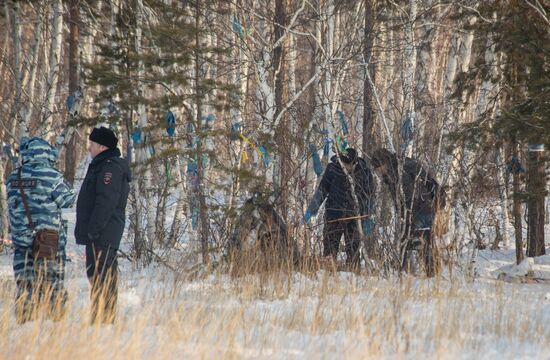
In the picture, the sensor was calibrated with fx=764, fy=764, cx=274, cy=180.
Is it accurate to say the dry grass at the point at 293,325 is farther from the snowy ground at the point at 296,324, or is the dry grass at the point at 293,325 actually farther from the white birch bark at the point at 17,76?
the white birch bark at the point at 17,76

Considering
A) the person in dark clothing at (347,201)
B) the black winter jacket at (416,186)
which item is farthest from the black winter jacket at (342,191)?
the black winter jacket at (416,186)

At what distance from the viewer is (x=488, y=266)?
11633mm

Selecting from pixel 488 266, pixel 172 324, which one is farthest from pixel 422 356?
pixel 488 266

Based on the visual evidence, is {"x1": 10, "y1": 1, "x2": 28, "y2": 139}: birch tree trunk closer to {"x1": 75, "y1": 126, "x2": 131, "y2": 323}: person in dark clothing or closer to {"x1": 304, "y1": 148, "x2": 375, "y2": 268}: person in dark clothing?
{"x1": 304, "y1": 148, "x2": 375, "y2": 268}: person in dark clothing

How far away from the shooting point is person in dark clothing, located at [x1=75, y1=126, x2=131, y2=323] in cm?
512

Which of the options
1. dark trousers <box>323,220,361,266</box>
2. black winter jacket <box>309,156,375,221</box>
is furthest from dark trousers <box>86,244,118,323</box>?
black winter jacket <box>309,156,375,221</box>

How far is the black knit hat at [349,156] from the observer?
8.07m

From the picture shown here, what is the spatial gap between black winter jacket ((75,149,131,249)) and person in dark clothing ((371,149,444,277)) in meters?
3.20

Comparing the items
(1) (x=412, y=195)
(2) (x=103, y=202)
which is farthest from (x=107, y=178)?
(1) (x=412, y=195)

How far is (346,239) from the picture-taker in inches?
325

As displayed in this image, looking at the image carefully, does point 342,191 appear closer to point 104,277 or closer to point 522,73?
point 522,73

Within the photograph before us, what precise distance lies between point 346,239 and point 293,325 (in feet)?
Answer: 10.7

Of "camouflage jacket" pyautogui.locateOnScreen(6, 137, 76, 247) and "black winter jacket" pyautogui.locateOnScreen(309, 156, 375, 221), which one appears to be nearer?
"camouflage jacket" pyautogui.locateOnScreen(6, 137, 76, 247)

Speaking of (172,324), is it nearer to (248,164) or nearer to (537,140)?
(537,140)
